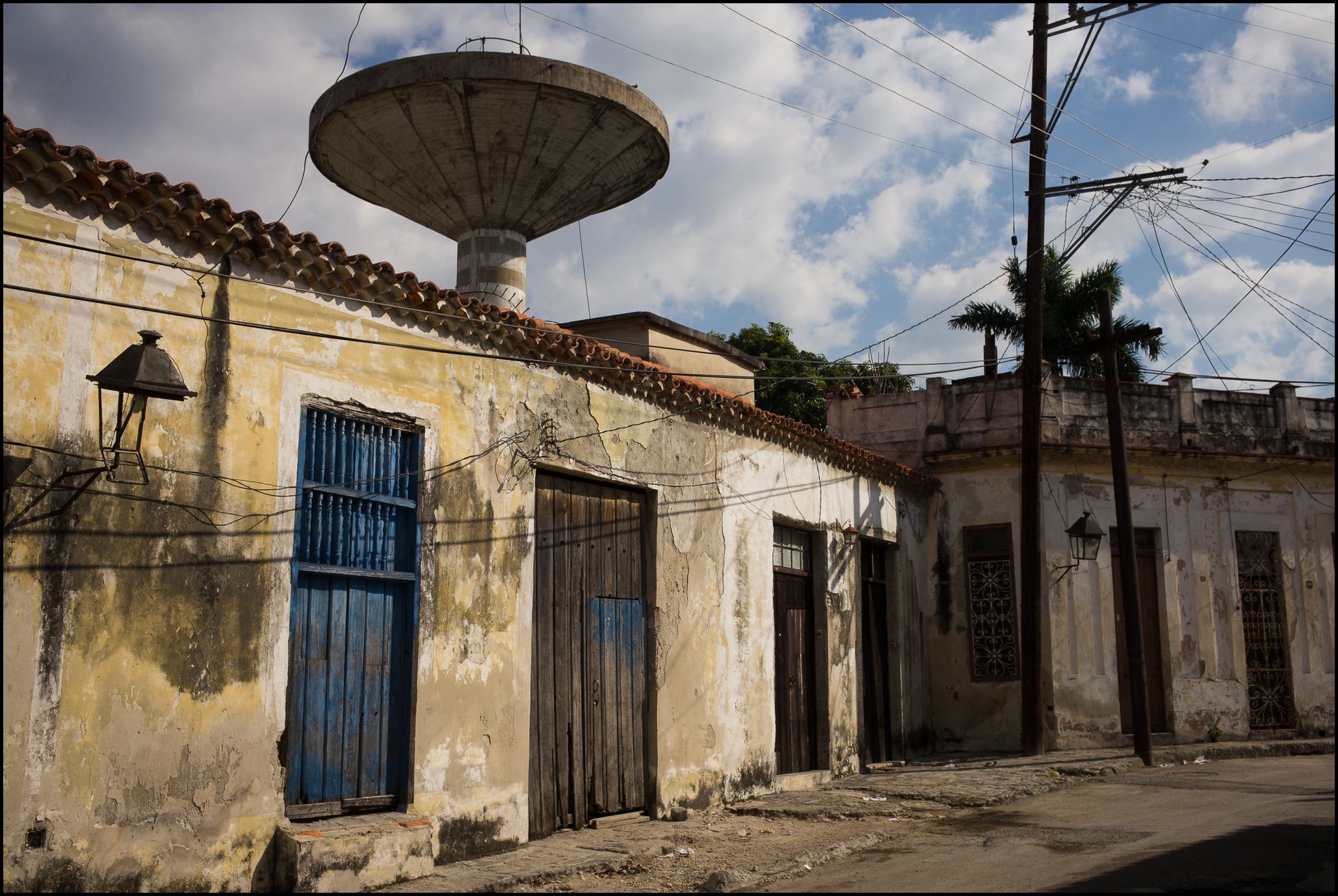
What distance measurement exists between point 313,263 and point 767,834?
5.98 m

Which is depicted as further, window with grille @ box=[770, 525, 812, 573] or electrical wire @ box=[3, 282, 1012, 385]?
window with grille @ box=[770, 525, 812, 573]

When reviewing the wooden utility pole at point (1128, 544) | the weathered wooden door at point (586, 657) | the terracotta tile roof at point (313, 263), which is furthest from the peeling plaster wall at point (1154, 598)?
the weathered wooden door at point (586, 657)

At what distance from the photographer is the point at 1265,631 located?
17.3 m

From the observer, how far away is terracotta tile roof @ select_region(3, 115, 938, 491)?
6.00 m

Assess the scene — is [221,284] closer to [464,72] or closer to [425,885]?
[425,885]

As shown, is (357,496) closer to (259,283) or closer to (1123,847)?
(259,283)

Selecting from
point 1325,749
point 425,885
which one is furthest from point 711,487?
point 1325,749

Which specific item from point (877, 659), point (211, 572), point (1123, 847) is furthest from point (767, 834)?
point (877, 659)

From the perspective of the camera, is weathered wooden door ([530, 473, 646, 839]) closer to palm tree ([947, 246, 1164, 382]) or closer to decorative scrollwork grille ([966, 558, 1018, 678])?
decorative scrollwork grille ([966, 558, 1018, 678])

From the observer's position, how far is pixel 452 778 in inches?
319

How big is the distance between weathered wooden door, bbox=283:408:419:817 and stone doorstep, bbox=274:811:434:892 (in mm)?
271

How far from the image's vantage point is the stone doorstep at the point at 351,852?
662 cm

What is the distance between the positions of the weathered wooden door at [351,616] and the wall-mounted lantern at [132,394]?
3.89 ft

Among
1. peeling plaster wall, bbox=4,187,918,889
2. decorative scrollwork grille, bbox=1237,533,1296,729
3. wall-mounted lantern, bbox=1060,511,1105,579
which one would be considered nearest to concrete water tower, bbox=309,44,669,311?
peeling plaster wall, bbox=4,187,918,889
